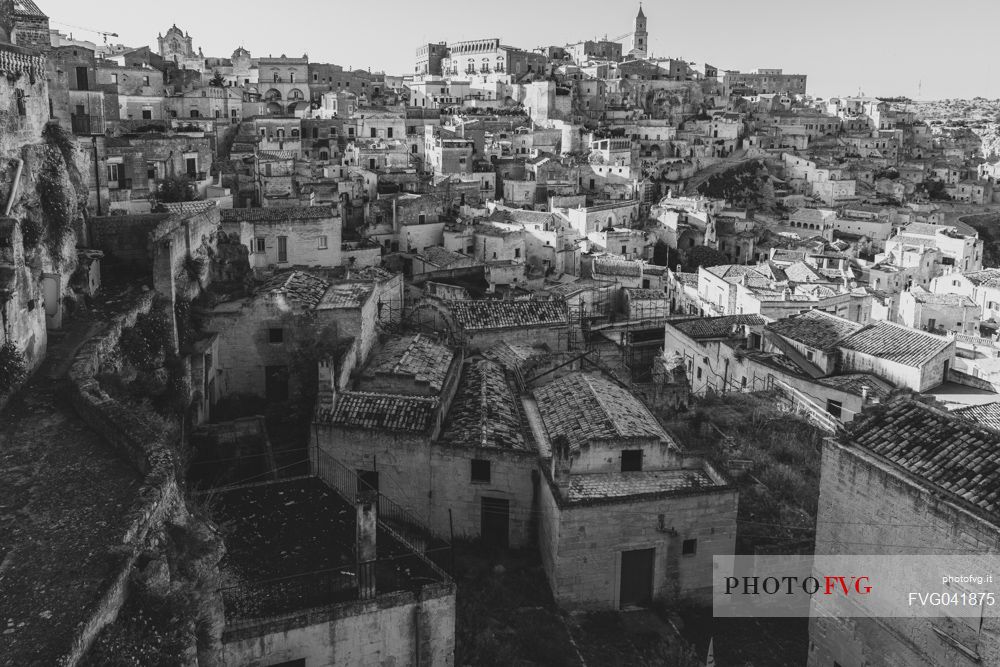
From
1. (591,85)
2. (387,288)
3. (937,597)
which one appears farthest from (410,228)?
(591,85)

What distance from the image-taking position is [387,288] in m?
23.1

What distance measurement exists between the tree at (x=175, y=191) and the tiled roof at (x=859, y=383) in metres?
20.8

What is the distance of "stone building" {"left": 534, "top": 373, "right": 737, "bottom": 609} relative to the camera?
13.2 m

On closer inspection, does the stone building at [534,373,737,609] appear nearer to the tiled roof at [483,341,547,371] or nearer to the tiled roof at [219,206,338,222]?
the tiled roof at [483,341,547,371]

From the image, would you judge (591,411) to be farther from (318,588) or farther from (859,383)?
(859,383)

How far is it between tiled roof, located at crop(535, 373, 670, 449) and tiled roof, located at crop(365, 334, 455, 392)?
228cm

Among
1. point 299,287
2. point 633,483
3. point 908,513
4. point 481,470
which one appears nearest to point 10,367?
point 481,470

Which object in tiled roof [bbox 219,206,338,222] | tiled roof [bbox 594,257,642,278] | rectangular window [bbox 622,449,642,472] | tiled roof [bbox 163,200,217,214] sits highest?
tiled roof [bbox 163,200,217,214]

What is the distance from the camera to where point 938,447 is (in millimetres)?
10539

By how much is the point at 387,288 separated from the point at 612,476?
35.7 feet

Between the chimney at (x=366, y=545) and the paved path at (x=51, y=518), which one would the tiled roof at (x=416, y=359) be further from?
the paved path at (x=51, y=518)

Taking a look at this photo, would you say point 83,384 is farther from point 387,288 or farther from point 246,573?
point 387,288

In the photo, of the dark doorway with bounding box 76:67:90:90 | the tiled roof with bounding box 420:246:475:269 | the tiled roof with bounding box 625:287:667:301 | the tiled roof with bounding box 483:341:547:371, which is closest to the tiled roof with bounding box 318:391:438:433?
the tiled roof with bounding box 483:341:547:371

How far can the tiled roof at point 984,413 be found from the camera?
19.6m
